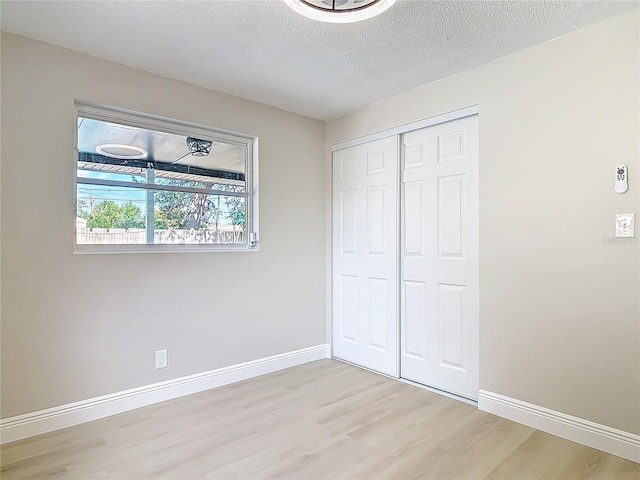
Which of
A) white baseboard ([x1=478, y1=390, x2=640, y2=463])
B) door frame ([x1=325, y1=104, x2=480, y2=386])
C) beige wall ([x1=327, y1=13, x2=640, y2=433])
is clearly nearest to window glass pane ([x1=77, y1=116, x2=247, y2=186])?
door frame ([x1=325, y1=104, x2=480, y2=386])

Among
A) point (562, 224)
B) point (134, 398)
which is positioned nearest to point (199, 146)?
point (134, 398)

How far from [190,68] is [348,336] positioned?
8.61 ft

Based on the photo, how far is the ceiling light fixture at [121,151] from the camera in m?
2.59

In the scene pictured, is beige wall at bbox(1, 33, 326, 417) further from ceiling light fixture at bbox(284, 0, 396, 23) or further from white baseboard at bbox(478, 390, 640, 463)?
white baseboard at bbox(478, 390, 640, 463)

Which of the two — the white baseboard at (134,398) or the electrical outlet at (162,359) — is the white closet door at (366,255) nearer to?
the white baseboard at (134,398)

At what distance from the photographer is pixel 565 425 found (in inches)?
86.4

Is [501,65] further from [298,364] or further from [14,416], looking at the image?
[14,416]

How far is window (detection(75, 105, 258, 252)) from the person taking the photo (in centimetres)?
254

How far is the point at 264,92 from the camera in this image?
3.06m

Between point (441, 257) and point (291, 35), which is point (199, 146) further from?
point (441, 257)

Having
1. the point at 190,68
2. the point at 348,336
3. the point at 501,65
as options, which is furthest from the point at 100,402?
the point at 501,65

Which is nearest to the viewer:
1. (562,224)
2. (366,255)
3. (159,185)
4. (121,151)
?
(562,224)

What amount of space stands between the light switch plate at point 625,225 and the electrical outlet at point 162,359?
9.66 ft

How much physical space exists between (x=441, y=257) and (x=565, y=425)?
1271 mm
